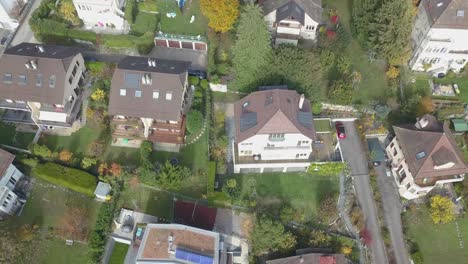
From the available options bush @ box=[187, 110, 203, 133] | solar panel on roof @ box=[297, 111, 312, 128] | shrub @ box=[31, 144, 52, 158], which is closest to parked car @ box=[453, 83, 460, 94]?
solar panel on roof @ box=[297, 111, 312, 128]

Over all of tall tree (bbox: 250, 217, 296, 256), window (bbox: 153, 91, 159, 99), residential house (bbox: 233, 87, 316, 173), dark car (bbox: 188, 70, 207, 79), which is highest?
dark car (bbox: 188, 70, 207, 79)

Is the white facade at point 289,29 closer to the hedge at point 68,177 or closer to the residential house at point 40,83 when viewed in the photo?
the residential house at point 40,83

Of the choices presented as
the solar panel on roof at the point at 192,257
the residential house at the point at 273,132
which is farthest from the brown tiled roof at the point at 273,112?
the solar panel on roof at the point at 192,257

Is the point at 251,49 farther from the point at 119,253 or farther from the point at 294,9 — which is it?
the point at 119,253

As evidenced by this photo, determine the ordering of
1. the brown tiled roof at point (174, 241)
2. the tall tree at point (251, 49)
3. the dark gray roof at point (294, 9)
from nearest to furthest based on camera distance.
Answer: the brown tiled roof at point (174, 241) < the tall tree at point (251, 49) < the dark gray roof at point (294, 9)

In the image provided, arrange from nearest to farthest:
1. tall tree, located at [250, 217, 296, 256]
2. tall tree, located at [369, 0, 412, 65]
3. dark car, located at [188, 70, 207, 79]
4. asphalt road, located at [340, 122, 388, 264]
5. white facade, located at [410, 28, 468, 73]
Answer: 1. tall tree, located at [250, 217, 296, 256]
2. asphalt road, located at [340, 122, 388, 264]
3. tall tree, located at [369, 0, 412, 65]
4. white facade, located at [410, 28, 468, 73]
5. dark car, located at [188, 70, 207, 79]

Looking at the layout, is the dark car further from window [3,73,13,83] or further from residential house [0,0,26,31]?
residential house [0,0,26,31]

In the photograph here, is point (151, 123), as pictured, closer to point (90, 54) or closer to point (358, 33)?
point (90, 54)
